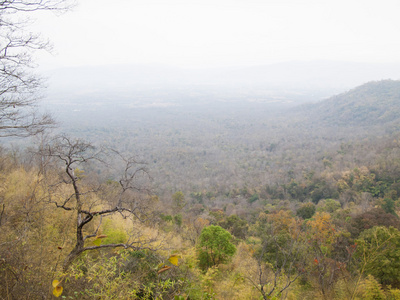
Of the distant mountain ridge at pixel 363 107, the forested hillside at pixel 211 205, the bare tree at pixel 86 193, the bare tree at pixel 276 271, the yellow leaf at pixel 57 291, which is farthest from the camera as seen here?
the distant mountain ridge at pixel 363 107

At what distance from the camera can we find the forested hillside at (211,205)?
580cm

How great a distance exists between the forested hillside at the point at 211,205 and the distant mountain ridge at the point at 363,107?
0.56 metres

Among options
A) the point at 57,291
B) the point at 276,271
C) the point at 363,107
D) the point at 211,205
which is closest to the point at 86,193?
the point at 57,291

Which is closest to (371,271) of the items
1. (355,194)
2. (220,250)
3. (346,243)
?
(346,243)

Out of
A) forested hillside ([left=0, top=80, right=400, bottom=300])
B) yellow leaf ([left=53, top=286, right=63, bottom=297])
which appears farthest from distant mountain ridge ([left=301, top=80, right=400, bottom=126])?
yellow leaf ([left=53, top=286, right=63, bottom=297])

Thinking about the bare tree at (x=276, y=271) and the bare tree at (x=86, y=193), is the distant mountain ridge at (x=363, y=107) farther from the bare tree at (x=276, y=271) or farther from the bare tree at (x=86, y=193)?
the bare tree at (x=86, y=193)

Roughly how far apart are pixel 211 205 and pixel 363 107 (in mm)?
82779

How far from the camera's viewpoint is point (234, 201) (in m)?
39.1

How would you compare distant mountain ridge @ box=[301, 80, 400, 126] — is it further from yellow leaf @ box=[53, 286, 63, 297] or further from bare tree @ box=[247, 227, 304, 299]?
yellow leaf @ box=[53, 286, 63, 297]

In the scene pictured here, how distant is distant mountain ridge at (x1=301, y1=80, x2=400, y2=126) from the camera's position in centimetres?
8019

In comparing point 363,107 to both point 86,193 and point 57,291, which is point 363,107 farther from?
point 57,291

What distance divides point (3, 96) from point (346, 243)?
18.3 metres

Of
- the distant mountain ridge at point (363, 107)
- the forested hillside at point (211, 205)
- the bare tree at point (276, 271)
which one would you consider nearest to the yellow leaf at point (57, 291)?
the forested hillside at point (211, 205)

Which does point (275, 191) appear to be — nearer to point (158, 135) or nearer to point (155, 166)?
point (155, 166)
